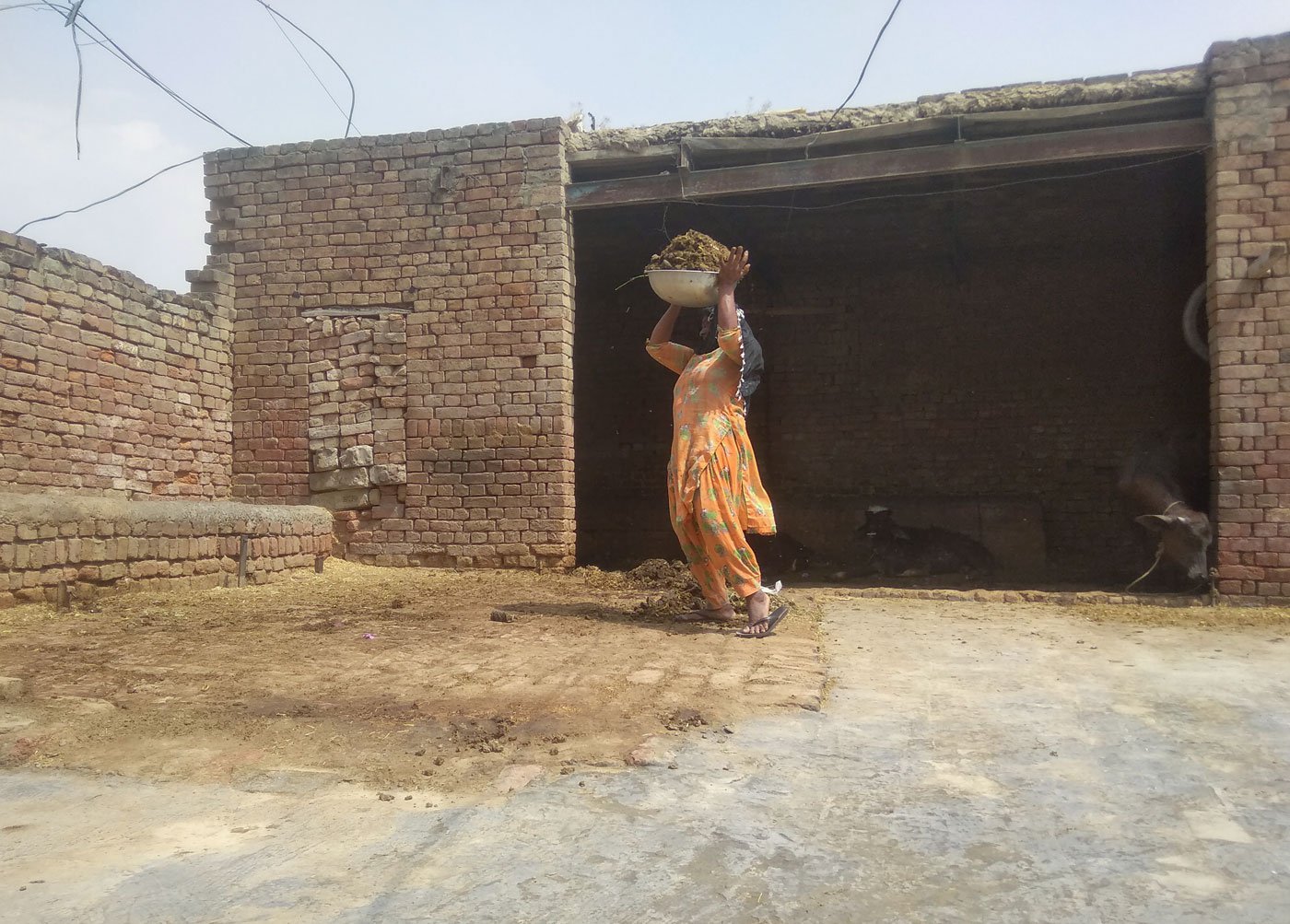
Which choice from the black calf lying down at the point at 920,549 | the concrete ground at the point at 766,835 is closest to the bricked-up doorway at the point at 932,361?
the black calf lying down at the point at 920,549

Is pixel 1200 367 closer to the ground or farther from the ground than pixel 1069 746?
farther from the ground

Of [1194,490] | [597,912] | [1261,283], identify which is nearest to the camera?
[597,912]

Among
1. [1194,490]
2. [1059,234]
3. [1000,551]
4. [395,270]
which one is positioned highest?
[1059,234]

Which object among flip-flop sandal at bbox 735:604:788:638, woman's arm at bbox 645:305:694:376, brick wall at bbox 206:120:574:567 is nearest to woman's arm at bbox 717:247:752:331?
woman's arm at bbox 645:305:694:376

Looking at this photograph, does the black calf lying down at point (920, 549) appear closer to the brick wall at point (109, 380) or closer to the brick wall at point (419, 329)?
the brick wall at point (419, 329)

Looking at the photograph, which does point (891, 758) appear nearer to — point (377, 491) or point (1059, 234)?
point (377, 491)

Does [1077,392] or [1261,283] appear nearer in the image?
[1261,283]

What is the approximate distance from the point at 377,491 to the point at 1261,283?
6.96 metres

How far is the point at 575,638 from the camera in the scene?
474cm

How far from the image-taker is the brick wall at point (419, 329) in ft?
25.7

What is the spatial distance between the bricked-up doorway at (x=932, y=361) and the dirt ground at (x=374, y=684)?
18.4 ft

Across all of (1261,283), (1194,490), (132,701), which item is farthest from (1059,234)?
(132,701)

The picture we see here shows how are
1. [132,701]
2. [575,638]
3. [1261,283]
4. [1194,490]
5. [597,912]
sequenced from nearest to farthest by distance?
[597,912] < [132,701] < [575,638] < [1261,283] < [1194,490]

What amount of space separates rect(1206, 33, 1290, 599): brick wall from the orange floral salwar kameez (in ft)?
12.4
